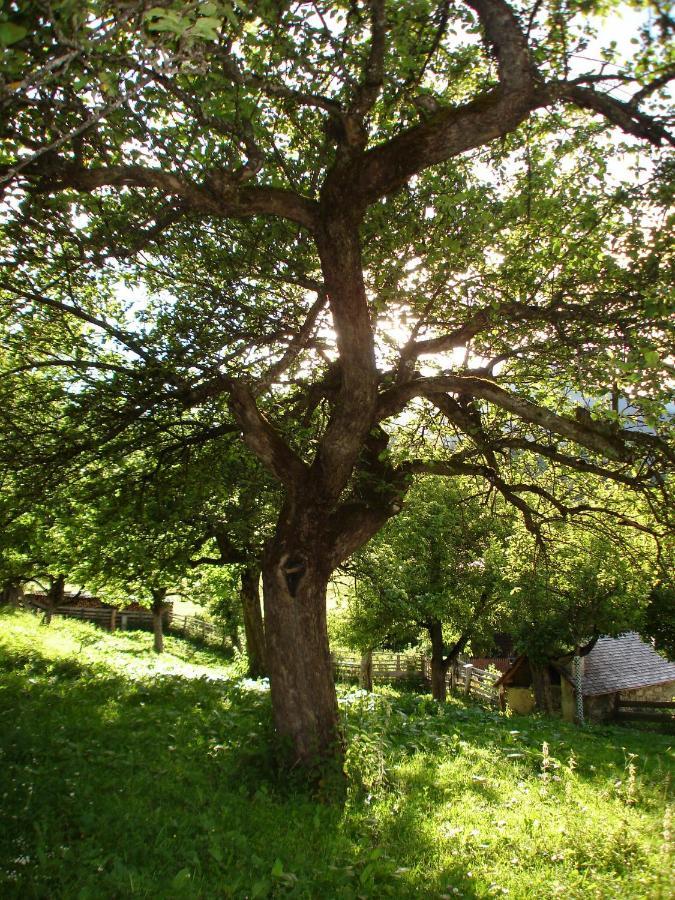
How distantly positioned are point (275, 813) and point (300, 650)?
5.88 ft

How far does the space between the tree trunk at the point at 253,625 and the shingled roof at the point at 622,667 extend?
15.5 meters

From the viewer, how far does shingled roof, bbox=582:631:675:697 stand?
26344mm

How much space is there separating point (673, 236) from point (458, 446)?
18.4ft

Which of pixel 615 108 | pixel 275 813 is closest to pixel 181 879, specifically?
pixel 275 813

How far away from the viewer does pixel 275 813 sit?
19.5 feet

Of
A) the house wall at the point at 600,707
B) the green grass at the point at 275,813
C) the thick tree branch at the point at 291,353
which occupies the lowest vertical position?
the house wall at the point at 600,707

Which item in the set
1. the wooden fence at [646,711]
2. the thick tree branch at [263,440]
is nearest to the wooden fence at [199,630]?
the wooden fence at [646,711]

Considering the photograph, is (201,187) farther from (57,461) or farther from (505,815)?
(505,815)

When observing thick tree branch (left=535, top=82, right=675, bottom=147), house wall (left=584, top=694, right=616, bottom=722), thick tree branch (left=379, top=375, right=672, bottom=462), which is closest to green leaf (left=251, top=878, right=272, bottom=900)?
thick tree branch (left=379, top=375, right=672, bottom=462)

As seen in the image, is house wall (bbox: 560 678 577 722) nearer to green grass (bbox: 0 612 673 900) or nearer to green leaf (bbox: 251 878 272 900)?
green grass (bbox: 0 612 673 900)

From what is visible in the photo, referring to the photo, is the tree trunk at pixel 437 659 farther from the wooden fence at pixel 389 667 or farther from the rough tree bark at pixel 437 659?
the wooden fence at pixel 389 667

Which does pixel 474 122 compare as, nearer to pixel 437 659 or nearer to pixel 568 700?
pixel 437 659

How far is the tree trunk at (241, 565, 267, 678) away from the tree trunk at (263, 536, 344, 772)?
34.2 feet

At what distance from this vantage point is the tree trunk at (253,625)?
1797 centimetres
